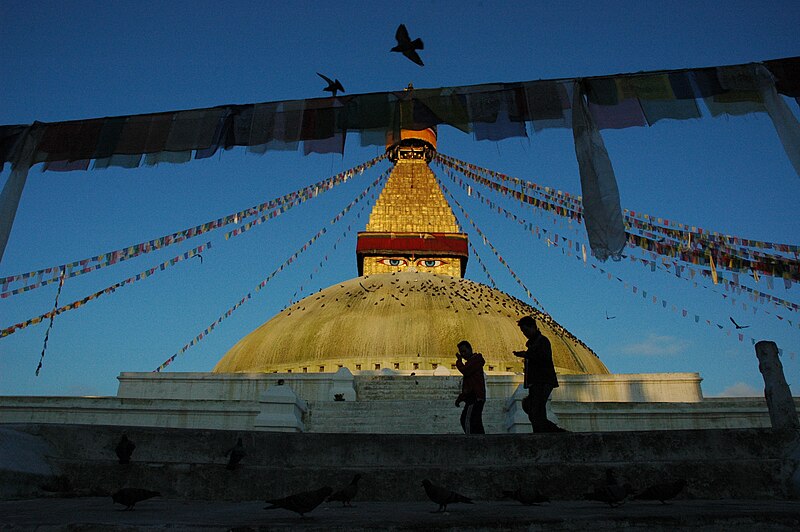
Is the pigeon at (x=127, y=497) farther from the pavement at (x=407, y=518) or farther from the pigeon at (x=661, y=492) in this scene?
the pigeon at (x=661, y=492)

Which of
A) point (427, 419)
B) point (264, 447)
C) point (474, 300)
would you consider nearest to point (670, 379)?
point (427, 419)

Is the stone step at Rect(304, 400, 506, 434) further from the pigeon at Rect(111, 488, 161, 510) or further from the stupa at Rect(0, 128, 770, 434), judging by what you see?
the pigeon at Rect(111, 488, 161, 510)

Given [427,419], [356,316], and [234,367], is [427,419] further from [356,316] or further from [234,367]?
[234,367]

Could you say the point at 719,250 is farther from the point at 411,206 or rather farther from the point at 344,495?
the point at 411,206

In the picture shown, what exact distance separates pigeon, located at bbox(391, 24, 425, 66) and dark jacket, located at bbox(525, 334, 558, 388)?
163 inches

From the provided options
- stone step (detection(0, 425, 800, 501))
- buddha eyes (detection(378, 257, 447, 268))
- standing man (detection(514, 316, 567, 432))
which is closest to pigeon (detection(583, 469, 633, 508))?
stone step (detection(0, 425, 800, 501))

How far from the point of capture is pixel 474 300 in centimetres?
1903

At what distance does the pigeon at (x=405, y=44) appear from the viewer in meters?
7.74

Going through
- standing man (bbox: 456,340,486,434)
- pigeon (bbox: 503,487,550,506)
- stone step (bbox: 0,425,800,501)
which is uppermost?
standing man (bbox: 456,340,486,434)

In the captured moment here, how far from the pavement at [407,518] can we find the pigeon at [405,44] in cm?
591

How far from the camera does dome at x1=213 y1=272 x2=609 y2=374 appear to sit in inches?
647

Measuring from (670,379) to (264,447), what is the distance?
10.2 metres

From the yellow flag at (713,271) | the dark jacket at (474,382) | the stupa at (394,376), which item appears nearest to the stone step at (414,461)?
the dark jacket at (474,382)

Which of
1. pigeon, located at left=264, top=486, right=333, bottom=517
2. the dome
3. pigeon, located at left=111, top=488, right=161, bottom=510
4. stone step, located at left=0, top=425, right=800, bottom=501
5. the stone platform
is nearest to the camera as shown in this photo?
pigeon, located at left=264, top=486, right=333, bottom=517
